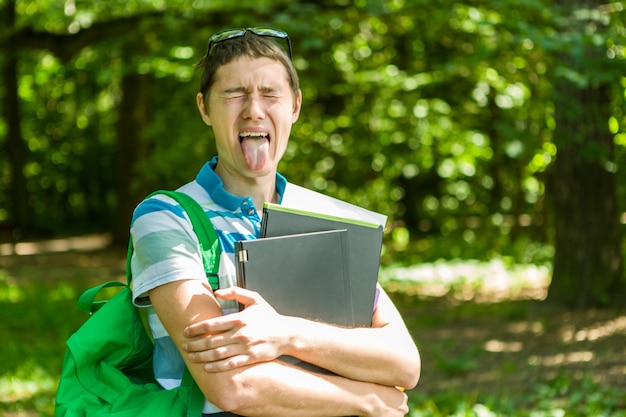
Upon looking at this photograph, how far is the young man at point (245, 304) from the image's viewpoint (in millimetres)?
1878

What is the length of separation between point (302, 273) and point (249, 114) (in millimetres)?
399

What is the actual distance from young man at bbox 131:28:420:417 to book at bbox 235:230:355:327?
0.05 meters

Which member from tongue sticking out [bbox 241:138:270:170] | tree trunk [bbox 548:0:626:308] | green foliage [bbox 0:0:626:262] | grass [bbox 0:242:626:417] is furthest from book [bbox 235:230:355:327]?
tree trunk [bbox 548:0:626:308]

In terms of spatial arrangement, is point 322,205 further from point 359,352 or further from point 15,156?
point 15,156

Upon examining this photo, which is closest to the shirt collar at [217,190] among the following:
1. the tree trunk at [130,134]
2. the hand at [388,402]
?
the hand at [388,402]

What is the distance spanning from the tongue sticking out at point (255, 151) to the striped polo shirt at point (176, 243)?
0.28 feet

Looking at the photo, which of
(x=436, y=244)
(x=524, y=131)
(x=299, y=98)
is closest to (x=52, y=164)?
(x=436, y=244)

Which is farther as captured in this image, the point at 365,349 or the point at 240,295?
the point at 365,349

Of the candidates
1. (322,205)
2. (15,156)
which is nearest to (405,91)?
(322,205)

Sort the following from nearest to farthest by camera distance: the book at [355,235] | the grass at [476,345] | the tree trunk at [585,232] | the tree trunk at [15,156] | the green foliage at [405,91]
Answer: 1. the book at [355,235]
2. the grass at [476,345]
3. the green foliage at [405,91]
4. the tree trunk at [585,232]
5. the tree trunk at [15,156]

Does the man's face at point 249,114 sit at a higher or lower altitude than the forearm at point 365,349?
higher

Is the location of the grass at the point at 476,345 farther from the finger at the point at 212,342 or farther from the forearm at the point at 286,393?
the finger at the point at 212,342

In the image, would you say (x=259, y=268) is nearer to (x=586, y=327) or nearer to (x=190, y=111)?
(x=586, y=327)

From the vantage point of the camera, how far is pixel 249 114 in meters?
2.09
